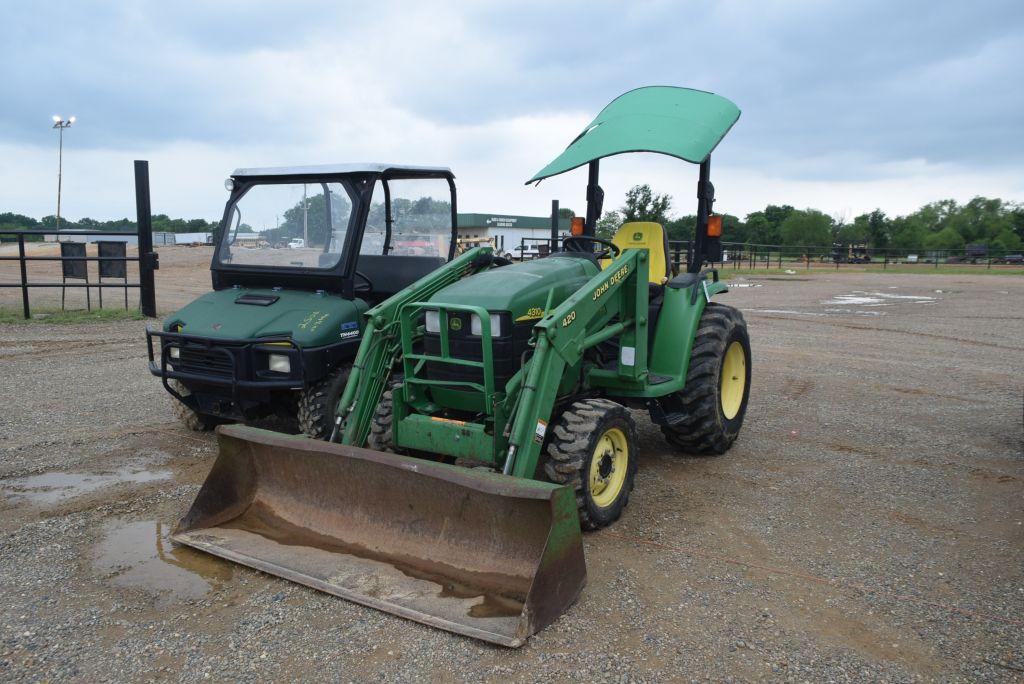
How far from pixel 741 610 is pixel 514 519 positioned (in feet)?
3.64

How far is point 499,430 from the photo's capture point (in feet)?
14.1

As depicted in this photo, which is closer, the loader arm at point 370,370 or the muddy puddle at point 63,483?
the loader arm at point 370,370

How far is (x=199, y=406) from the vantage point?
6000 millimetres

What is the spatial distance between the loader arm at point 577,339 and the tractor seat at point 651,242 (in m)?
0.79

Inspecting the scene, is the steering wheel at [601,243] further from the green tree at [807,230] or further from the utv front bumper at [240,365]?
the green tree at [807,230]

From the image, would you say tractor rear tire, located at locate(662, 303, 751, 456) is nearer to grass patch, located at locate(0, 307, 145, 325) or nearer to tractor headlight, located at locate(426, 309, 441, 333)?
tractor headlight, located at locate(426, 309, 441, 333)

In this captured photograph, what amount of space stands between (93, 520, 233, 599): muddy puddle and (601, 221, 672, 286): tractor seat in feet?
11.4

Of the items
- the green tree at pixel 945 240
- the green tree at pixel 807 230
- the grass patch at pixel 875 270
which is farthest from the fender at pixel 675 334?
the green tree at pixel 945 240

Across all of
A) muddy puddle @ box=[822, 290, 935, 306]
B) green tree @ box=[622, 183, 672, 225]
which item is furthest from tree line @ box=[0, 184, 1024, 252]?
green tree @ box=[622, 183, 672, 225]

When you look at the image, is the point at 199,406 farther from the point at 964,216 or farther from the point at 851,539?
the point at 964,216

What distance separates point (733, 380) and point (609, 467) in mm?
2324

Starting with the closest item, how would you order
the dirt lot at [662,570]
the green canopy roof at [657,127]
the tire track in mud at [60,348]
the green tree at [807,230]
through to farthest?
the dirt lot at [662,570] → the green canopy roof at [657,127] → the tire track in mud at [60,348] → the green tree at [807,230]

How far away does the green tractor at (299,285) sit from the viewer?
18.2 feet

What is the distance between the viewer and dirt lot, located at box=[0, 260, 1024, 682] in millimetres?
3199
